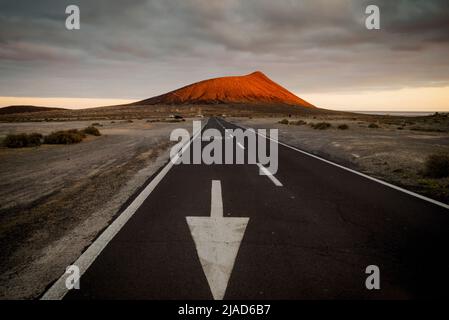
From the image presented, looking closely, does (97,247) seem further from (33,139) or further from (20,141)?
(33,139)

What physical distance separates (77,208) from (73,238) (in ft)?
4.71

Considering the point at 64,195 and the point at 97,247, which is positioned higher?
the point at 64,195

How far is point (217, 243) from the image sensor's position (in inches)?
149

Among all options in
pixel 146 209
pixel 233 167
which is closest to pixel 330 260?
pixel 146 209

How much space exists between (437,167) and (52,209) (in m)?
9.58

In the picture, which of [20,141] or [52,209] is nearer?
[52,209]

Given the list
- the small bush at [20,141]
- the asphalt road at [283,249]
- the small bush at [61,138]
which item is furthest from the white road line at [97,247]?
the small bush at [61,138]

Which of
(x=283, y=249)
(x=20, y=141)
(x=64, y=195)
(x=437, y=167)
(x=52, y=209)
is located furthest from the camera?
(x=20, y=141)

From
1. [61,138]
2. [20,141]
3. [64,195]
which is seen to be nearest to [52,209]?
[64,195]

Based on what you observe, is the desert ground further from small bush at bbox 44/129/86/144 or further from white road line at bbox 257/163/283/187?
small bush at bbox 44/129/86/144

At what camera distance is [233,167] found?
9367 millimetres

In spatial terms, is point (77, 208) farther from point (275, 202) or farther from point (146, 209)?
point (275, 202)

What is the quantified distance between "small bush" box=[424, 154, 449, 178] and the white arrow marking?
6506 millimetres

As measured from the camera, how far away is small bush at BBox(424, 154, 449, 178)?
311 inches
